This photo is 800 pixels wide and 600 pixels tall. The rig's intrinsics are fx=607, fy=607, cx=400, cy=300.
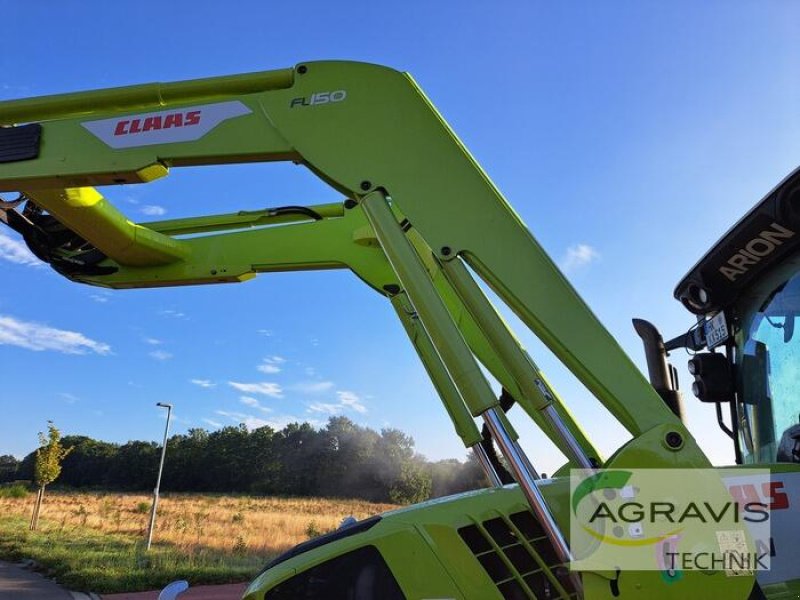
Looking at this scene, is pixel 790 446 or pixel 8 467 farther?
pixel 8 467

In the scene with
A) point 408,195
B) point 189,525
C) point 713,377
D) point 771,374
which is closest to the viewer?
point 408,195

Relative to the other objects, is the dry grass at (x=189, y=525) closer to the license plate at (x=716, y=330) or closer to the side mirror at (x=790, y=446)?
the license plate at (x=716, y=330)

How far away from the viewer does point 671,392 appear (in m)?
3.43

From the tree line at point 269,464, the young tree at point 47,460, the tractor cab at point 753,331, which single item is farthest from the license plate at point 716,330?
the tree line at point 269,464

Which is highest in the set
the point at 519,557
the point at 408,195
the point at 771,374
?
the point at 408,195

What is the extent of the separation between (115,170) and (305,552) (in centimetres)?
216

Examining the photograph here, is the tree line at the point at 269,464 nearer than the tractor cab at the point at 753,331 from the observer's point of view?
No

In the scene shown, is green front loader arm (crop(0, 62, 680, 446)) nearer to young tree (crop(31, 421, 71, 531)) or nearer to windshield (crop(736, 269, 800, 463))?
windshield (crop(736, 269, 800, 463))

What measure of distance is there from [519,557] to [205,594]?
1171cm

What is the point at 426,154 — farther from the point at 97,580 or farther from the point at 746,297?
the point at 97,580

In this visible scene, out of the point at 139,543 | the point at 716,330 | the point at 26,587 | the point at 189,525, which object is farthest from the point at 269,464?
the point at 716,330

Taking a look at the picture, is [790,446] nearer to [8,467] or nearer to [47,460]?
[47,460]

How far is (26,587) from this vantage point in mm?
12156

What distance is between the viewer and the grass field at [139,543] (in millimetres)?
13352
